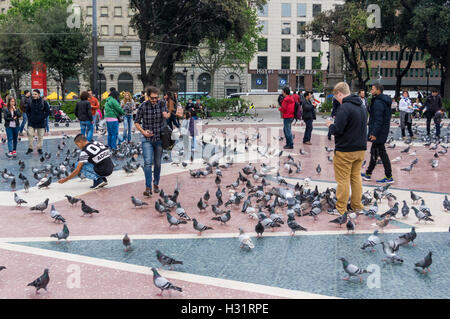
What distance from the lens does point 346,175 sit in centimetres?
731

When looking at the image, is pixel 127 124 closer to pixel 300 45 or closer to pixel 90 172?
pixel 90 172

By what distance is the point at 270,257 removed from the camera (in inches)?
221

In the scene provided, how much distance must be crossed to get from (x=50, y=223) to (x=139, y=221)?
4.08ft

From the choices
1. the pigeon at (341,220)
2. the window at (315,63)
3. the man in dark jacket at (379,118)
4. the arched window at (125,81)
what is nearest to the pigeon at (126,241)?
the pigeon at (341,220)

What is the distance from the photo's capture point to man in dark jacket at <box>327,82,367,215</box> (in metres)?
7.21

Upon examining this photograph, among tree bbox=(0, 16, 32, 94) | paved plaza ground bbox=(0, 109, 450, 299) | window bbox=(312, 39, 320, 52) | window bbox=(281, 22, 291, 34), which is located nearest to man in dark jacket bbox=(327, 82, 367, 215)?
paved plaza ground bbox=(0, 109, 450, 299)

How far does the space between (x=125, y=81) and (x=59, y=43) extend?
63.3 feet

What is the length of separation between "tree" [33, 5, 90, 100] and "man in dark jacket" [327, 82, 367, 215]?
41.3 metres

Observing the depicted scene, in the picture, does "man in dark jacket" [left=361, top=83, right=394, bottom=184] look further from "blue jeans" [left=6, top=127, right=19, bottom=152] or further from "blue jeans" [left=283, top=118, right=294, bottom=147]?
"blue jeans" [left=6, top=127, right=19, bottom=152]

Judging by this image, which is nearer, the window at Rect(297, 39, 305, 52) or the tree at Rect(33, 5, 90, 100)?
the tree at Rect(33, 5, 90, 100)

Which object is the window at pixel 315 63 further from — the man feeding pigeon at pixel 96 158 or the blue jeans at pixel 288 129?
the man feeding pigeon at pixel 96 158

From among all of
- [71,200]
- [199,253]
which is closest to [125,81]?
[71,200]

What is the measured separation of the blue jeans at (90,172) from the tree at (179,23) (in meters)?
22.4
